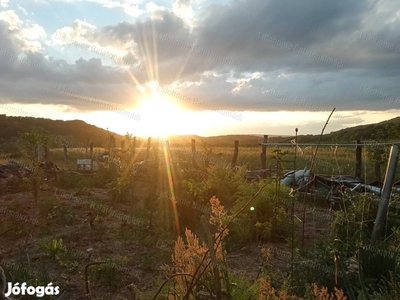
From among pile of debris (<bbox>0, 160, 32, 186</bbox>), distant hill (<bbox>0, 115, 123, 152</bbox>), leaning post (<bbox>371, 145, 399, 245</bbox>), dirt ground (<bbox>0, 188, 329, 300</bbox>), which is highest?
distant hill (<bbox>0, 115, 123, 152</bbox>)

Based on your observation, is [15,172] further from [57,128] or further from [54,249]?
[57,128]

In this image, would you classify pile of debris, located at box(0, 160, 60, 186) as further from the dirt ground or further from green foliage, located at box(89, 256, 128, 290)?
green foliage, located at box(89, 256, 128, 290)

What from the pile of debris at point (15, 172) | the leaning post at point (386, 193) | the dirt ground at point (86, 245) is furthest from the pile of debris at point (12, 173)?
the leaning post at point (386, 193)

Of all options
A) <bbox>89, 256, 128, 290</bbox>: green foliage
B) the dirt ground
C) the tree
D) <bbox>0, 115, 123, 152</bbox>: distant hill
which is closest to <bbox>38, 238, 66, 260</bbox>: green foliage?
the dirt ground

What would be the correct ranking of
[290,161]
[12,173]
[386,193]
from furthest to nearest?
[12,173], [290,161], [386,193]

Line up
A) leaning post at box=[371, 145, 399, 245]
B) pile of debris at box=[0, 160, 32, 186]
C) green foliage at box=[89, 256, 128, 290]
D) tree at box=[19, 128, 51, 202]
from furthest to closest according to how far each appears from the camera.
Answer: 1. pile of debris at box=[0, 160, 32, 186]
2. tree at box=[19, 128, 51, 202]
3. green foliage at box=[89, 256, 128, 290]
4. leaning post at box=[371, 145, 399, 245]

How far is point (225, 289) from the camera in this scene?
2.31m

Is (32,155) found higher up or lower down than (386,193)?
higher up

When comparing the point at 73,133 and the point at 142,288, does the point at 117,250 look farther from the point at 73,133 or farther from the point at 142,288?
the point at 73,133

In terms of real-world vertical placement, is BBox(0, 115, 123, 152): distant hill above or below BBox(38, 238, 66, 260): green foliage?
above

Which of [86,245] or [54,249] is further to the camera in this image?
[86,245]

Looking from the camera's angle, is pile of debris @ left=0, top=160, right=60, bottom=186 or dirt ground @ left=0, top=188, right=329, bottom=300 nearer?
dirt ground @ left=0, top=188, right=329, bottom=300

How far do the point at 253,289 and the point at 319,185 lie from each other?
9377 millimetres

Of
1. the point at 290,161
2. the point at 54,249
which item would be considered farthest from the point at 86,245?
the point at 290,161
